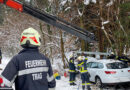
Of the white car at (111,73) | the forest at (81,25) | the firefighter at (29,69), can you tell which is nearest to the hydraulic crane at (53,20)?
the white car at (111,73)

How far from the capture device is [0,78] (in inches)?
99.1

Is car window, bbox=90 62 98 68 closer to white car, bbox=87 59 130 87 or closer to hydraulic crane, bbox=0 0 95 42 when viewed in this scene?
white car, bbox=87 59 130 87

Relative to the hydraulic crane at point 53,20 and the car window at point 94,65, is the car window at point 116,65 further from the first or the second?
the hydraulic crane at point 53,20

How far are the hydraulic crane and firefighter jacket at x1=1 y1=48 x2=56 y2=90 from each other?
4.65 meters

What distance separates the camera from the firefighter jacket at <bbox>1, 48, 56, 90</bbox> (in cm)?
250

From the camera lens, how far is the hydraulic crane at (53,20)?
7.42m

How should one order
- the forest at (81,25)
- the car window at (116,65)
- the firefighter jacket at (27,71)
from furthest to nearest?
the forest at (81,25) → the car window at (116,65) → the firefighter jacket at (27,71)

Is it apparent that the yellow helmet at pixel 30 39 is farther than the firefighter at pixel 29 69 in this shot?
Yes

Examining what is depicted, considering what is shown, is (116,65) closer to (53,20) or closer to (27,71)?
(53,20)

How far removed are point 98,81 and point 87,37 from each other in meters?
3.61

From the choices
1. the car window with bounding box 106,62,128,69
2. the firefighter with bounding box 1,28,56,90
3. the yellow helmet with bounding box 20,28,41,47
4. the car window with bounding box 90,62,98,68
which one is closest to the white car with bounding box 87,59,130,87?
the car window with bounding box 106,62,128,69

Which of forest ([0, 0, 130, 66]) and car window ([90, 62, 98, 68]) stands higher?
forest ([0, 0, 130, 66])

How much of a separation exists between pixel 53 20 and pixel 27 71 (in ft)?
16.5

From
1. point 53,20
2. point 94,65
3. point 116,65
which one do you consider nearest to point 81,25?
Answer: point 94,65
